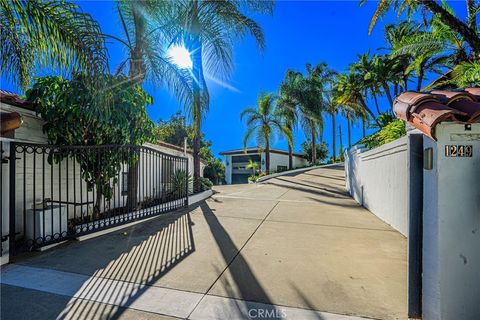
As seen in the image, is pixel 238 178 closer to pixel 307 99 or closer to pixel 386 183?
pixel 307 99

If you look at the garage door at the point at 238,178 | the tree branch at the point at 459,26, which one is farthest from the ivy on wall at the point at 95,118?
the garage door at the point at 238,178

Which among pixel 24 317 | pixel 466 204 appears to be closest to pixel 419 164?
pixel 466 204

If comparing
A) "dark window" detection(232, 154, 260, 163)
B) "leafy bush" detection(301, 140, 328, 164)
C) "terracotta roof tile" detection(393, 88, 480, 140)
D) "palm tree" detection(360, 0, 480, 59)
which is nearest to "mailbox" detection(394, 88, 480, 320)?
"terracotta roof tile" detection(393, 88, 480, 140)

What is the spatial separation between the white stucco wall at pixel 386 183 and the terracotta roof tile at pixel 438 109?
9.91 feet

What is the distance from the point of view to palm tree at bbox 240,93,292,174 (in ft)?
68.5

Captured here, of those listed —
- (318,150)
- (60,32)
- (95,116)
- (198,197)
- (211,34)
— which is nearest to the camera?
(60,32)

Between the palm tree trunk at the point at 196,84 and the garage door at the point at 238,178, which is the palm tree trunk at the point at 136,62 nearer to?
the palm tree trunk at the point at 196,84

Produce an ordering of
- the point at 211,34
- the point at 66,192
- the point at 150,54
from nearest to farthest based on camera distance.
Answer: the point at 66,192 < the point at 150,54 < the point at 211,34

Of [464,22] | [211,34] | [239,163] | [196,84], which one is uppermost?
[211,34]

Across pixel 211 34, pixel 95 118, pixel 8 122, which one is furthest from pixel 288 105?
pixel 8 122

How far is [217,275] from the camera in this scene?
145 inches

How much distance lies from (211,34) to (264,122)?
12.6 m

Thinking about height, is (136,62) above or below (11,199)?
above

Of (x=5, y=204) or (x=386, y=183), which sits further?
(x=386, y=183)
